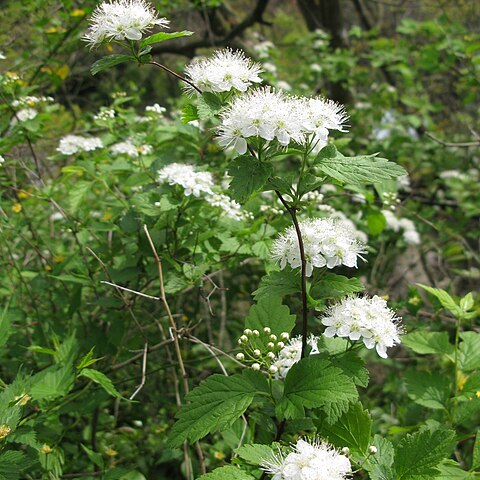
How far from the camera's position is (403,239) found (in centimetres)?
345

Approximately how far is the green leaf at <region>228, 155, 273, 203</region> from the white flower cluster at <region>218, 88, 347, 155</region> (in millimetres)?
34

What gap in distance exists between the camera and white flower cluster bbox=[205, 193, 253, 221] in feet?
6.78

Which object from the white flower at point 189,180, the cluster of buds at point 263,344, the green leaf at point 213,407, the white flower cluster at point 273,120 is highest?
the white flower cluster at point 273,120

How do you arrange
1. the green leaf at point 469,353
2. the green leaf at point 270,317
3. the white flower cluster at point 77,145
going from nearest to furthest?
the green leaf at point 270,317
the green leaf at point 469,353
the white flower cluster at point 77,145

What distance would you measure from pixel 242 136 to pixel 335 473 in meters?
0.74

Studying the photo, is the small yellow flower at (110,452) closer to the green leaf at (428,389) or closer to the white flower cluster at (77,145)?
the green leaf at (428,389)

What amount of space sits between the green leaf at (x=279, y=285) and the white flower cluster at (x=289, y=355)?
186mm

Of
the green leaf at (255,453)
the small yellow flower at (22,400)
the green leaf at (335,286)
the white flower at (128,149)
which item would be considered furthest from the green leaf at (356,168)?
the white flower at (128,149)

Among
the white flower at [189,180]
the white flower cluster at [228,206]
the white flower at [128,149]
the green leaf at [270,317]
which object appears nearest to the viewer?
the green leaf at [270,317]

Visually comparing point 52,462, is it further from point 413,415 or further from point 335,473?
point 413,415

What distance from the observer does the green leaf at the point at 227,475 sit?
117 cm

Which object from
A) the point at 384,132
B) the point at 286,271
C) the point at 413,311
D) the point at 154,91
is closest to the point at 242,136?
the point at 286,271

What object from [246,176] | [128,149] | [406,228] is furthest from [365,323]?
[406,228]

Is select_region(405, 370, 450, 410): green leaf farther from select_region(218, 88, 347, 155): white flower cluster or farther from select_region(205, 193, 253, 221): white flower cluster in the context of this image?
select_region(218, 88, 347, 155): white flower cluster
